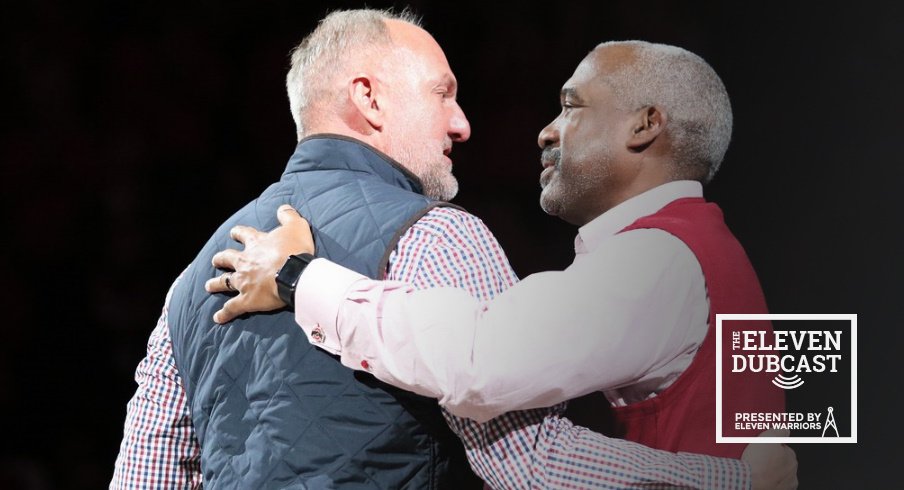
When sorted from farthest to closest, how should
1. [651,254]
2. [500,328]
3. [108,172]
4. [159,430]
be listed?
[108,172] → [159,430] → [651,254] → [500,328]

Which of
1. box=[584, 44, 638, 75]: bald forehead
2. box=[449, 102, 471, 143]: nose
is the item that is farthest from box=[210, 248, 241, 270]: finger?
box=[584, 44, 638, 75]: bald forehead

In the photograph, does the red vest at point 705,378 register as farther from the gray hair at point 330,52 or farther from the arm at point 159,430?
the arm at point 159,430

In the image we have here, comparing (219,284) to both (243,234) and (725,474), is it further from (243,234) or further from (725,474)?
(725,474)

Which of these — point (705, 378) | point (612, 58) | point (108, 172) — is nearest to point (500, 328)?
point (705, 378)

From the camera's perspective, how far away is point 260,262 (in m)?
1.44

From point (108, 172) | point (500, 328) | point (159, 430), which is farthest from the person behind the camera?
point (108, 172)

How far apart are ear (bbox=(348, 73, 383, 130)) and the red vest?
43 cm

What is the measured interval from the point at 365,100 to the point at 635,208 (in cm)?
46

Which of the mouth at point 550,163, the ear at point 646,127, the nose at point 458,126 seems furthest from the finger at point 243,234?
the ear at point 646,127

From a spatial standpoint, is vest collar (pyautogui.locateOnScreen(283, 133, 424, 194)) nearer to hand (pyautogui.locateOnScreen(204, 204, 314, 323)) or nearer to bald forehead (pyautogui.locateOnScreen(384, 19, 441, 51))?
hand (pyautogui.locateOnScreen(204, 204, 314, 323))

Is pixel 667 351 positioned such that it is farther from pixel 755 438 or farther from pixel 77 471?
pixel 77 471

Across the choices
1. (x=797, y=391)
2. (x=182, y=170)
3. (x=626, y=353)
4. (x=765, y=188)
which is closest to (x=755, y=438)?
(x=797, y=391)

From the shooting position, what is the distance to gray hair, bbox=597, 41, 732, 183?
1624 millimetres

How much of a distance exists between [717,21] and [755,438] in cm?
72
